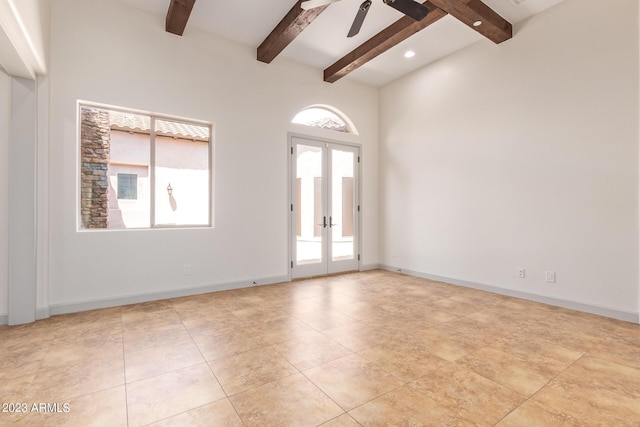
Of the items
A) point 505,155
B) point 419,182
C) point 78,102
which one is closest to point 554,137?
point 505,155

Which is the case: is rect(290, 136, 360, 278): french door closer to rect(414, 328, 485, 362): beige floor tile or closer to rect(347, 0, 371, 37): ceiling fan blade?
rect(347, 0, 371, 37): ceiling fan blade

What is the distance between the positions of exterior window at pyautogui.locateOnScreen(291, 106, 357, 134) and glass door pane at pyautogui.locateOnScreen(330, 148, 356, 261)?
0.49m

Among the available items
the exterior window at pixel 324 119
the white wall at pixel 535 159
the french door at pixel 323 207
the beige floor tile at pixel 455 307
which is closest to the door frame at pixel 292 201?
the french door at pixel 323 207

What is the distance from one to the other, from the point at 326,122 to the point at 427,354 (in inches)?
171

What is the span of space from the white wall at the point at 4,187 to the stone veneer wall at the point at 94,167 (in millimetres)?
626

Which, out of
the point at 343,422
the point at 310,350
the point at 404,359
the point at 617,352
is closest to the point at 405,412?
the point at 343,422

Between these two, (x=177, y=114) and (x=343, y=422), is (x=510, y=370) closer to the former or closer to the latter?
(x=343, y=422)

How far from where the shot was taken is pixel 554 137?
146 inches

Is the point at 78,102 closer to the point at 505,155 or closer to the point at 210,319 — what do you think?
the point at 210,319

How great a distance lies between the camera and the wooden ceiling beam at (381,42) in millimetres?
3689

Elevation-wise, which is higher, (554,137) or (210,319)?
(554,137)

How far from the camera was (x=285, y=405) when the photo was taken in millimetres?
1775

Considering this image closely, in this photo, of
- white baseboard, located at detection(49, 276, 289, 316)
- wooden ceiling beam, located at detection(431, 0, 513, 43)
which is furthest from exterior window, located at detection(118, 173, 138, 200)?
wooden ceiling beam, located at detection(431, 0, 513, 43)

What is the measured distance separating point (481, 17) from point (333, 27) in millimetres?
1867
